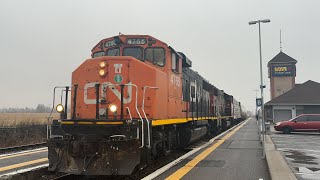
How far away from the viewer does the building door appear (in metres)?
41.4

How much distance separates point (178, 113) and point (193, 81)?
3.30 m

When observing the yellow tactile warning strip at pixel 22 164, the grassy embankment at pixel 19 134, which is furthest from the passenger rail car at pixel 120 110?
the grassy embankment at pixel 19 134

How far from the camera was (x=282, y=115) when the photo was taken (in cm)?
4188

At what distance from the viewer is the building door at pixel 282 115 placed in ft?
136

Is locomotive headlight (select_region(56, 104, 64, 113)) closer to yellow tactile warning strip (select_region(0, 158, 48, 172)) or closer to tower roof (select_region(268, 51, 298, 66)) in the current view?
yellow tactile warning strip (select_region(0, 158, 48, 172))

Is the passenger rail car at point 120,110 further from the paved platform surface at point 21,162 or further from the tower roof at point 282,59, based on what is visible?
the tower roof at point 282,59

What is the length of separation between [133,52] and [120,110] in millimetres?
2070

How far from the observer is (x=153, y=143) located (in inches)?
353

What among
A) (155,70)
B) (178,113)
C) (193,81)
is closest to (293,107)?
(193,81)

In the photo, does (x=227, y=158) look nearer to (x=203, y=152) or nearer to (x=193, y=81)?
(x=203, y=152)

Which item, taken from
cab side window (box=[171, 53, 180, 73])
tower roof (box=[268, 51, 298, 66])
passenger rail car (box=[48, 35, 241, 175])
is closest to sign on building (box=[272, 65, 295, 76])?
tower roof (box=[268, 51, 298, 66])

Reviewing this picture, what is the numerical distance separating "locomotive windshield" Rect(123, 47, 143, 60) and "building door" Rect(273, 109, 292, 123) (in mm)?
36006

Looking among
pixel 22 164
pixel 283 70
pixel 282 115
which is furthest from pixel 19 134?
Result: pixel 283 70

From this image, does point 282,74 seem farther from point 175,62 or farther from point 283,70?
point 175,62
